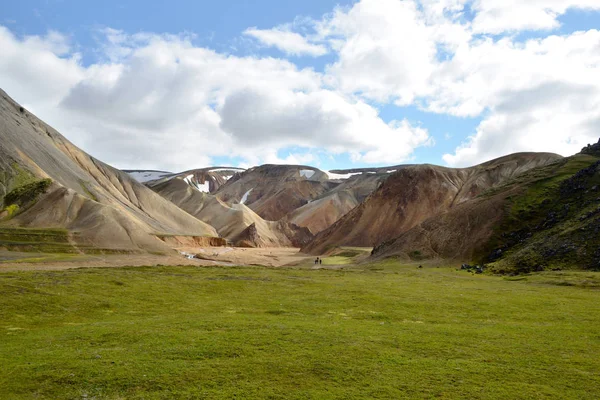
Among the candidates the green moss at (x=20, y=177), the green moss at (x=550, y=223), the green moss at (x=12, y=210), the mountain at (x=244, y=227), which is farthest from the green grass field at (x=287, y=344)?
the mountain at (x=244, y=227)

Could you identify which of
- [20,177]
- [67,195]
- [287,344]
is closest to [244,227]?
[67,195]

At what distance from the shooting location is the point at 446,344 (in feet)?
56.5

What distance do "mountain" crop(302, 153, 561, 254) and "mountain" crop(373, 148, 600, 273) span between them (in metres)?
33.0

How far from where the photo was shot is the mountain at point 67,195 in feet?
279

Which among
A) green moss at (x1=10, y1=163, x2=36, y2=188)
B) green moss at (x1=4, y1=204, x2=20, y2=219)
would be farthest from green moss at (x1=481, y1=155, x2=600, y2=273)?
green moss at (x1=10, y1=163, x2=36, y2=188)

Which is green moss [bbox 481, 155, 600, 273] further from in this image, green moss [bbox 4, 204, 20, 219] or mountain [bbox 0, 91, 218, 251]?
green moss [bbox 4, 204, 20, 219]

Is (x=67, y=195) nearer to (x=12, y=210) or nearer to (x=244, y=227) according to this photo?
(x=12, y=210)

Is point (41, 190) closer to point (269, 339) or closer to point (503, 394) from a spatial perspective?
point (269, 339)

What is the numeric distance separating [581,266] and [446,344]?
37053 mm

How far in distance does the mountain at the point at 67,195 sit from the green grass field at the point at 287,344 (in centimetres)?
5914

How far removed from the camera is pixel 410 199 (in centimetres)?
12631

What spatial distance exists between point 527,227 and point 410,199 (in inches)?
2449

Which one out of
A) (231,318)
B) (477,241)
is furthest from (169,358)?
(477,241)

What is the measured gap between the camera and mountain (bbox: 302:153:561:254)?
117m
